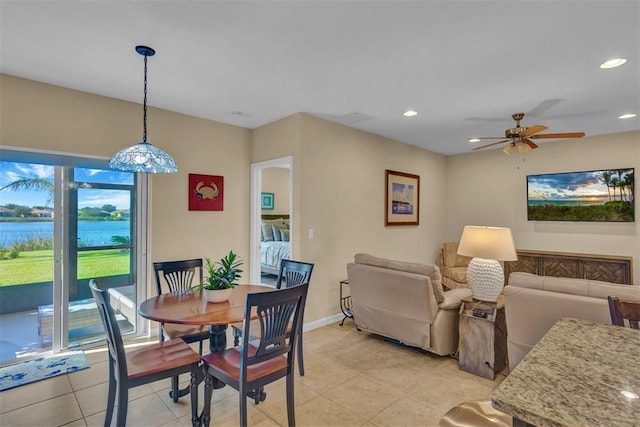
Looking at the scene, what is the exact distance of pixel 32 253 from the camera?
10.3 feet

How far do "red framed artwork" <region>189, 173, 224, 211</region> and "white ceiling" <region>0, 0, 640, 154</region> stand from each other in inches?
31.9

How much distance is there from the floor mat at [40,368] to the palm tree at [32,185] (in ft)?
4.94

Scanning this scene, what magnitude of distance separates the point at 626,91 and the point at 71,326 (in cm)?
617

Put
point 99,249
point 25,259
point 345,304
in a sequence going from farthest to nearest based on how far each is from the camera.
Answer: point 345,304 → point 99,249 → point 25,259

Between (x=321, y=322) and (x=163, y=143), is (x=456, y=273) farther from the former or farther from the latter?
(x=163, y=143)

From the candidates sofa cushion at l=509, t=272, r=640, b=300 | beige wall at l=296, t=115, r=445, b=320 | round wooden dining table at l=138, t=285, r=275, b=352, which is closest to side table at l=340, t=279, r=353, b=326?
beige wall at l=296, t=115, r=445, b=320

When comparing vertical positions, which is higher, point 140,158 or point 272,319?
point 140,158

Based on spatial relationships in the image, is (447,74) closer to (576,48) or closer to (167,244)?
(576,48)

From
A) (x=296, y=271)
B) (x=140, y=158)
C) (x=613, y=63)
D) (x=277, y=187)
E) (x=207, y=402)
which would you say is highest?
(x=613, y=63)

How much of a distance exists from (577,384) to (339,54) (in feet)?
7.99

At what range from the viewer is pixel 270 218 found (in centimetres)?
757

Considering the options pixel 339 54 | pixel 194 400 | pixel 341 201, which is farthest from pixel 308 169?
pixel 194 400

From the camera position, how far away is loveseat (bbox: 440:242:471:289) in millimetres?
5402

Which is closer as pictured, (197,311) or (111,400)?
(111,400)
